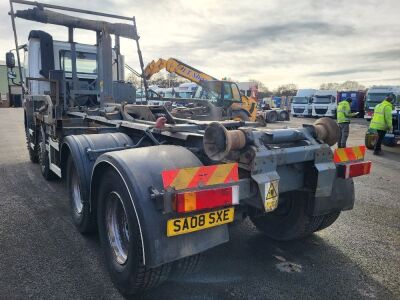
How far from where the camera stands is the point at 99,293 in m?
2.97

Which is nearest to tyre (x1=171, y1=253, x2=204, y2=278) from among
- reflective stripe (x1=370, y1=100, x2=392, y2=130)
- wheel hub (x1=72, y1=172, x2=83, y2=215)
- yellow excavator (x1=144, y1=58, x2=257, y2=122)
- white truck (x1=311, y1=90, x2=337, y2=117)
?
wheel hub (x1=72, y1=172, x2=83, y2=215)

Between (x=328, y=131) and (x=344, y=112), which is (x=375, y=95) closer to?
(x=344, y=112)

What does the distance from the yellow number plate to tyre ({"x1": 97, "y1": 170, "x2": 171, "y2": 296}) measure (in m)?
0.31

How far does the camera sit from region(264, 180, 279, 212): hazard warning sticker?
9.30ft

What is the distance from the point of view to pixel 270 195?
2.87 metres

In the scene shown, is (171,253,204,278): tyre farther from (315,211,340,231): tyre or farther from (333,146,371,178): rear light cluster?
(315,211,340,231): tyre

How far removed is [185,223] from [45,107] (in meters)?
4.66

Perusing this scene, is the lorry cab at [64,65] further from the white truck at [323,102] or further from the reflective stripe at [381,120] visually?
the white truck at [323,102]

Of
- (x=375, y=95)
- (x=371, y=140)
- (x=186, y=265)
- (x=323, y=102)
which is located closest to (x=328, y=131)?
(x=186, y=265)

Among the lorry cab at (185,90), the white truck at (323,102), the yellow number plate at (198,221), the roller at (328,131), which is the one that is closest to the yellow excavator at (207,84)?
the lorry cab at (185,90)

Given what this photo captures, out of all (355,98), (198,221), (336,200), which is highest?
(355,98)

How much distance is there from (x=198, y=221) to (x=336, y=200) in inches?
65.4

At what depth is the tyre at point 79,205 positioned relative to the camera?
12.6 feet

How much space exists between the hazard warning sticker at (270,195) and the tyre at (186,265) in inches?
25.2
